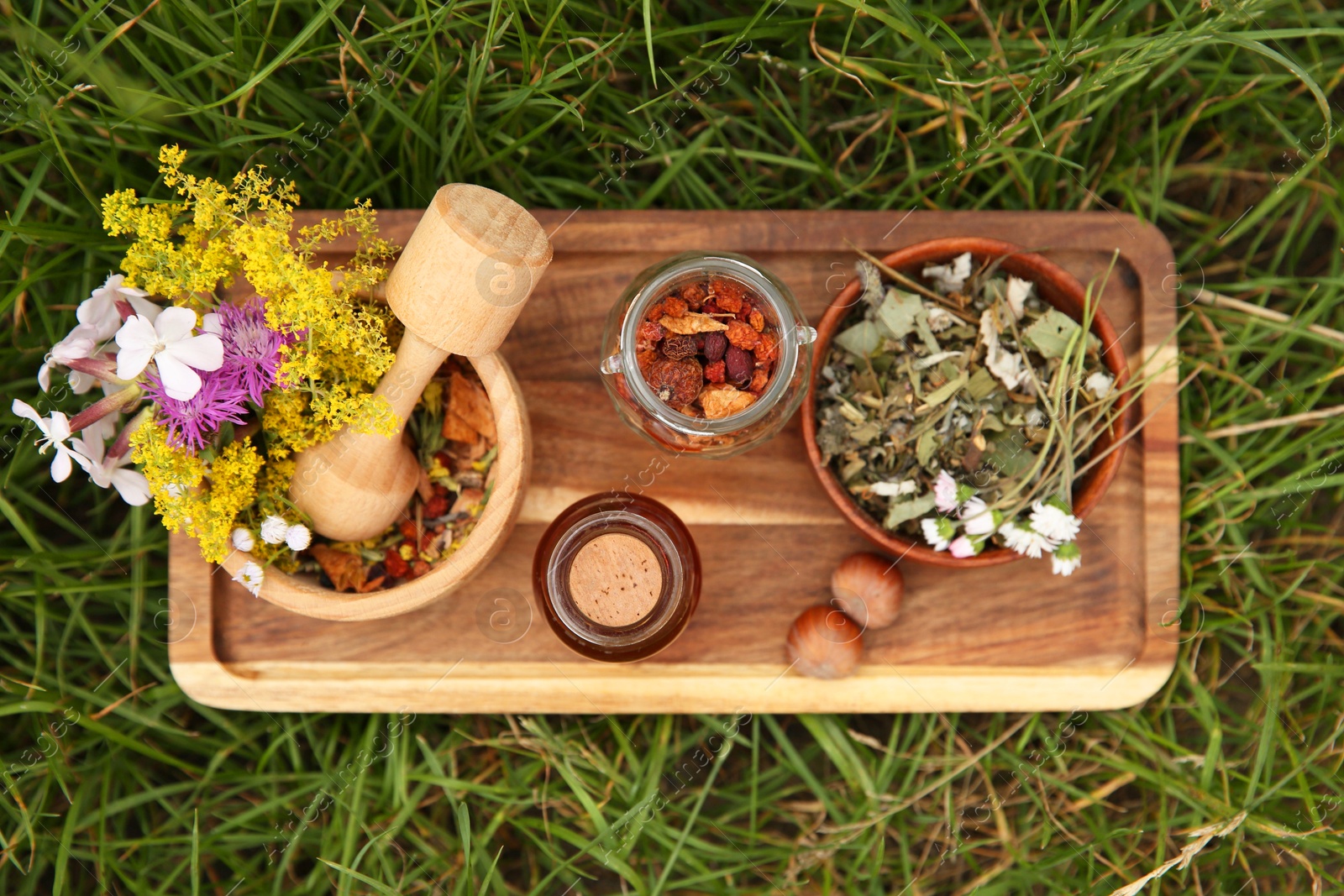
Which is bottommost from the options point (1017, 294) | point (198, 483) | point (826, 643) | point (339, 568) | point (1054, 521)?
point (826, 643)

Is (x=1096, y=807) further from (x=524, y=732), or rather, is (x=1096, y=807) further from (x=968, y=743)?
(x=524, y=732)

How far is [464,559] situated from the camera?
1.32m

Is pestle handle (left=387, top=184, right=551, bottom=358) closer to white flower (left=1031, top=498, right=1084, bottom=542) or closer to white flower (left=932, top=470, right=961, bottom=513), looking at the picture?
white flower (left=932, top=470, right=961, bottom=513)

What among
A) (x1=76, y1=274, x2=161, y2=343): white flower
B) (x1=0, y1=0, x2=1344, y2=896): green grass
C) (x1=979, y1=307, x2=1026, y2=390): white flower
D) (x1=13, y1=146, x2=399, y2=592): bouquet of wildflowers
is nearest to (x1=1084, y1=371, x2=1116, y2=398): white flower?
(x1=979, y1=307, x2=1026, y2=390): white flower

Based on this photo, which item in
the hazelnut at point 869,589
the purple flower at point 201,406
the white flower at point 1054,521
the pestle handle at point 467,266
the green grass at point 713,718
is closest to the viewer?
the pestle handle at point 467,266

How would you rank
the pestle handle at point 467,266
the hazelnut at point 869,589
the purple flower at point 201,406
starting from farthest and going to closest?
the hazelnut at point 869,589 < the purple flower at point 201,406 < the pestle handle at point 467,266

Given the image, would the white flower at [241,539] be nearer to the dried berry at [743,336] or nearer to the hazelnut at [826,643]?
the dried berry at [743,336]

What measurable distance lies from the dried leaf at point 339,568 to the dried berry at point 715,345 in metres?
0.67

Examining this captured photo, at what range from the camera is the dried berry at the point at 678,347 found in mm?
1306

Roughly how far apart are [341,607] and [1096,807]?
1576mm

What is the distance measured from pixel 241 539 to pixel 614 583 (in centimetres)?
55

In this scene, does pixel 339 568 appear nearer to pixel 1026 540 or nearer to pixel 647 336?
pixel 647 336

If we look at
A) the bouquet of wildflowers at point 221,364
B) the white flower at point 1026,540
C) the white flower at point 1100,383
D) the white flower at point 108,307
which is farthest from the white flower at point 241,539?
the white flower at point 1100,383

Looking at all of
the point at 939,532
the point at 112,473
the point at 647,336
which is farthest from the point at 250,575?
the point at 939,532
